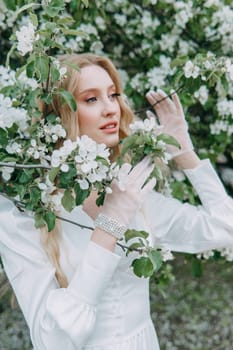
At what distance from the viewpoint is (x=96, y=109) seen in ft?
7.43

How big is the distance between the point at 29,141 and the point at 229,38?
151 centimetres

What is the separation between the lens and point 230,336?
555 cm

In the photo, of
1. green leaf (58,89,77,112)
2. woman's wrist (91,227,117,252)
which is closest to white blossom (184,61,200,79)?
green leaf (58,89,77,112)

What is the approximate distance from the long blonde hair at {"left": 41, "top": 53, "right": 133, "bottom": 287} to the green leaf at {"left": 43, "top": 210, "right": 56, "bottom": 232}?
0.16 metres

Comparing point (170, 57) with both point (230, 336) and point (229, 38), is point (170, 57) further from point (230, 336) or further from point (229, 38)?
point (230, 336)

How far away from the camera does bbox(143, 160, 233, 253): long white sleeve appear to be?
2.41 m

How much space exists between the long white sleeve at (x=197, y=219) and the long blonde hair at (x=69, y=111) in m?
0.27

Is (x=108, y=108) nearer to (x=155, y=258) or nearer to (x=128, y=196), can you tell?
(x=128, y=196)

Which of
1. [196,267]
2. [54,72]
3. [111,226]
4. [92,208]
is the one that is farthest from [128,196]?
[196,267]

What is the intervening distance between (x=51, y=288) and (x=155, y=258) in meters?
0.35

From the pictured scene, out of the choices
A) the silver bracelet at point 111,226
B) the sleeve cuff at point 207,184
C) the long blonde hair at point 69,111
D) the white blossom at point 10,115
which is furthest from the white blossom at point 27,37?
the sleeve cuff at point 207,184

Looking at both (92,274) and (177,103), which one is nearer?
(92,274)

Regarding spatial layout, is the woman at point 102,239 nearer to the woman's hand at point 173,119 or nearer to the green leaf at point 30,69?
the woman's hand at point 173,119

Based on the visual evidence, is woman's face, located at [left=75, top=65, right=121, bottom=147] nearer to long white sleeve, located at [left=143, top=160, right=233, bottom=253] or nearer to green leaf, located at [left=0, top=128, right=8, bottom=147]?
green leaf, located at [left=0, top=128, right=8, bottom=147]
